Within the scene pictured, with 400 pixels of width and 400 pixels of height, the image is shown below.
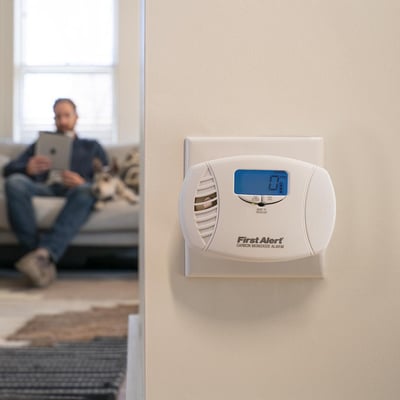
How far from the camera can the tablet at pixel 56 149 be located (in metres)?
2.88

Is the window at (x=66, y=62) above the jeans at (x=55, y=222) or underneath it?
above

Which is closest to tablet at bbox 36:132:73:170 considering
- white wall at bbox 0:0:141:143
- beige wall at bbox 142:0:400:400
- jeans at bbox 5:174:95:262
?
jeans at bbox 5:174:95:262

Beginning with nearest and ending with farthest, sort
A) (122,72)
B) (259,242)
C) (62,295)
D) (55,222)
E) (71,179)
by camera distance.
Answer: (259,242) < (62,295) < (55,222) < (71,179) < (122,72)

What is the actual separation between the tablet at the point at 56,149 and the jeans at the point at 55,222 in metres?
0.29

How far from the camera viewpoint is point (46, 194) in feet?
9.03

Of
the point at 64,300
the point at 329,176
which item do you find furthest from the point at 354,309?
the point at 64,300

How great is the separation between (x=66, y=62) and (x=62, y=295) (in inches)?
107

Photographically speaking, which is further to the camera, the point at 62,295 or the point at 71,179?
the point at 71,179

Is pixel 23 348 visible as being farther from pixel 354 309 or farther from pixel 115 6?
pixel 115 6

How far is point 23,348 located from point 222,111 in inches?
48.9

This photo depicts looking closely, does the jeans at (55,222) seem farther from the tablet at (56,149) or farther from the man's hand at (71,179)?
the tablet at (56,149)

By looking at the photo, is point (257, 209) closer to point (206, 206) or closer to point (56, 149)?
point (206, 206)

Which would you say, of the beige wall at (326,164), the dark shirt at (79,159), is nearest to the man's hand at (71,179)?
the dark shirt at (79,159)

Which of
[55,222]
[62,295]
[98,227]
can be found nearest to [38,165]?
[55,222]
